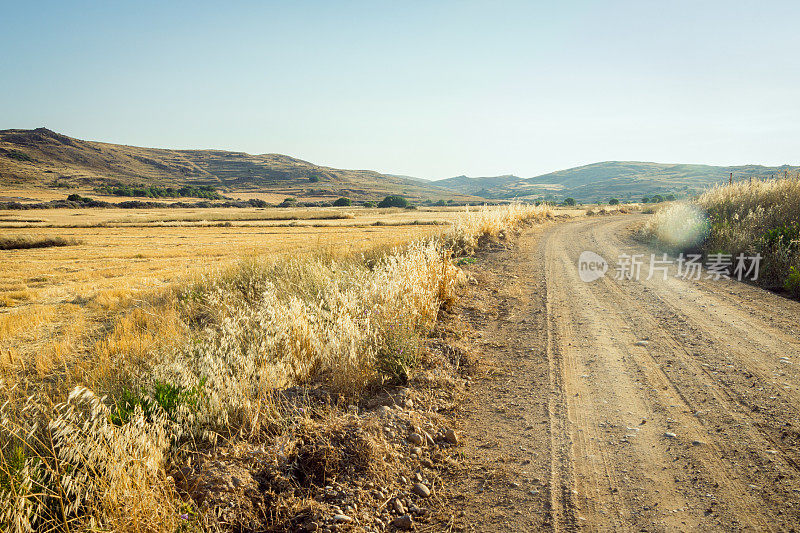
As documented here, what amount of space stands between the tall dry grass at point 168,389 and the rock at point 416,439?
36.1 inches

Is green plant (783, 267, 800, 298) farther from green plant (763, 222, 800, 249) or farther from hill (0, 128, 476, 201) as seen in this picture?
hill (0, 128, 476, 201)

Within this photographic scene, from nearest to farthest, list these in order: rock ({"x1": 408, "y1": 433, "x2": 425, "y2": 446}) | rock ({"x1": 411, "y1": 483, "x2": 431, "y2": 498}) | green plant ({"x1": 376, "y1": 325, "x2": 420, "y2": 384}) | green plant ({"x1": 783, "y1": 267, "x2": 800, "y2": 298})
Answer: rock ({"x1": 411, "y1": 483, "x2": 431, "y2": 498})
rock ({"x1": 408, "y1": 433, "x2": 425, "y2": 446})
green plant ({"x1": 376, "y1": 325, "x2": 420, "y2": 384})
green plant ({"x1": 783, "y1": 267, "x2": 800, "y2": 298})

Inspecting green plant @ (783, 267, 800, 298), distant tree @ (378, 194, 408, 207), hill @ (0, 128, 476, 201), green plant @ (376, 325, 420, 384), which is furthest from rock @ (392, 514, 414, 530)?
hill @ (0, 128, 476, 201)

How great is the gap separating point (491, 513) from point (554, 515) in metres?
0.46

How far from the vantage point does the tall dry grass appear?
265 cm

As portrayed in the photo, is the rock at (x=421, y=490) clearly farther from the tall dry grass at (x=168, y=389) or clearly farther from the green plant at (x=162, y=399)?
the green plant at (x=162, y=399)

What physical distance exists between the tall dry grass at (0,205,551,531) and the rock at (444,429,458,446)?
1013mm

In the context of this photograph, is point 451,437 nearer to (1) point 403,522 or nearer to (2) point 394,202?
(1) point 403,522

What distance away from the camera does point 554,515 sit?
3029mm

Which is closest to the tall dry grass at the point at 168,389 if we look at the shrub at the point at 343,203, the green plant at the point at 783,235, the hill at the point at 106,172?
the green plant at the point at 783,235

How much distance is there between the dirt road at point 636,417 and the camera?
3.07m

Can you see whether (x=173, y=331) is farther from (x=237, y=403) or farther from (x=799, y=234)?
(x=799, y=234)

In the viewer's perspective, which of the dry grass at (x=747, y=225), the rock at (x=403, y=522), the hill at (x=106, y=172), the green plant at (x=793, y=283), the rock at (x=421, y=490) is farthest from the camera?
the hill at (x=106, y=172)

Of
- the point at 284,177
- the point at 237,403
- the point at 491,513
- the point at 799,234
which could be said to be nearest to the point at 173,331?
the point at 237,403
